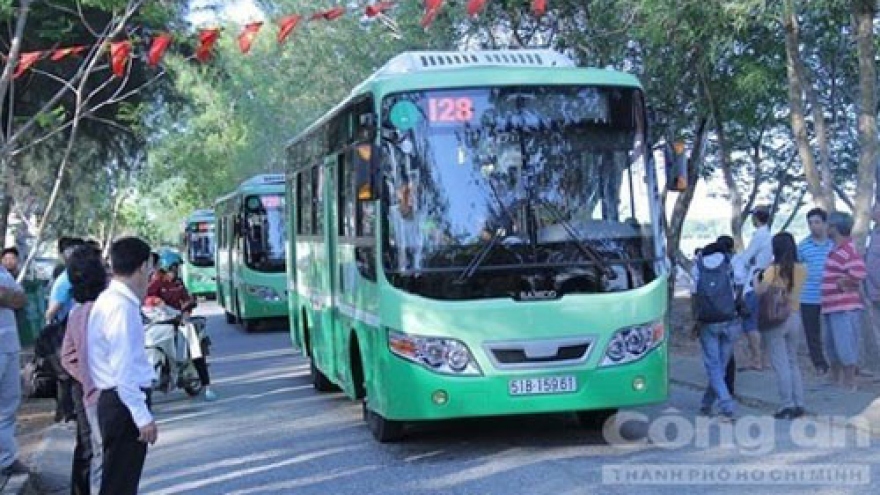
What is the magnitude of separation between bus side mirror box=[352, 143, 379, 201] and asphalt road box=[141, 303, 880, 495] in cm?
220

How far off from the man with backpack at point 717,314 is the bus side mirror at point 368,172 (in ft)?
10.9

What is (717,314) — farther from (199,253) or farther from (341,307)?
(199,253)

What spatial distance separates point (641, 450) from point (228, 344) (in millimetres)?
15175

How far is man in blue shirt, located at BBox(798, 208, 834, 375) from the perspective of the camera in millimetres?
12906

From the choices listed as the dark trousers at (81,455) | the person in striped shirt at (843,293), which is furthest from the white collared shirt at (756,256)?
the dark trousers at (81,455)

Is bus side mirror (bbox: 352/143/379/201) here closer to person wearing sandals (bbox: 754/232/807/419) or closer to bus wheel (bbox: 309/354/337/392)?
person wearing sandals (bbox: 754/232/807/419)

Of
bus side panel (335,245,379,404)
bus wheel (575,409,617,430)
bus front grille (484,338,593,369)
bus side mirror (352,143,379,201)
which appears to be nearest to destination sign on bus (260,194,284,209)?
bus side panel (335,245,379,404)

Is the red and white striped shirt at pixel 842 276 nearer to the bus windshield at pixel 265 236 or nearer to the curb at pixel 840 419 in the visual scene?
the curb at pixel 840 419

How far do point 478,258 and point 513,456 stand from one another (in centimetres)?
165

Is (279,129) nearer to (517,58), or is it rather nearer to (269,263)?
(269,263)

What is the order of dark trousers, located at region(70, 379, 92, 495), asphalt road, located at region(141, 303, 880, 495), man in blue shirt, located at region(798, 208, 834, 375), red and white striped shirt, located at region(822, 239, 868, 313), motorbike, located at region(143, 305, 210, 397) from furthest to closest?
motorbike, located at region(143, 305, 210, 397), man in blue shirt, located at region(798, 208, 834, 375), red and white striped shirt, located at region(822, 239, 868, 313), asphalt road, located at region(141, 303, 880, 495), dark trousers, located at region(70, 379, 92, 495)

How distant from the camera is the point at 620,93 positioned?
32.6 feet

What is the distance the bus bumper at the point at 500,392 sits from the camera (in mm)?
9289

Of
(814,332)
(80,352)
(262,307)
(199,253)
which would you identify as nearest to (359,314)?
(80,352)
